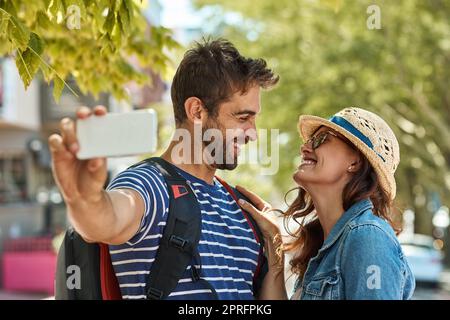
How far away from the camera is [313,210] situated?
319cm

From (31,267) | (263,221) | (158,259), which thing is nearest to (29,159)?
(31,267)

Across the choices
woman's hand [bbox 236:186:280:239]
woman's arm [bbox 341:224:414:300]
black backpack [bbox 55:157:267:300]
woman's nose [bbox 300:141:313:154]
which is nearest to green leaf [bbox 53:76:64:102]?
black backpack [bbox 55:157:267:300]

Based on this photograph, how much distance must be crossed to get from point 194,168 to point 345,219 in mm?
602

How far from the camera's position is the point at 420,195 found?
92.3 ft

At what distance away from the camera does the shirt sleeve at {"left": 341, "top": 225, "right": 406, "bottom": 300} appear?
2.39 m

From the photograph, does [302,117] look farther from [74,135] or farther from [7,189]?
[7,189]

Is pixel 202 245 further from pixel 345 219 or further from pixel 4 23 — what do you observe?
pixel 4 23

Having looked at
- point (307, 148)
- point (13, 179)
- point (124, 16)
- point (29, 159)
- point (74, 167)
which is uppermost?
point (29, 159)

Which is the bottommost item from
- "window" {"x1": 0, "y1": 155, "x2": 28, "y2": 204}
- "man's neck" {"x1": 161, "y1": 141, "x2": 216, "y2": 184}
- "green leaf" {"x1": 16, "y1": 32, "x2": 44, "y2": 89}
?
"man's neck" {"x1": 161, "y1": 141, "x2": 216, "y2": 184}

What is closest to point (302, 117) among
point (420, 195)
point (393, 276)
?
point (393, 276)

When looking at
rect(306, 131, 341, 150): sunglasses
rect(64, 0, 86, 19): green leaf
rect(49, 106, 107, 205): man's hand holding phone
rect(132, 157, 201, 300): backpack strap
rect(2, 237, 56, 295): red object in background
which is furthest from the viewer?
rect(2, 237, 56, 295): red object in background

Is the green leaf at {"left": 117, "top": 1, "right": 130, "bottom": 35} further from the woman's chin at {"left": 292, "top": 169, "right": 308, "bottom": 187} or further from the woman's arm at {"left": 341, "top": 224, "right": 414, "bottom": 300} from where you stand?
the woman's arm at {"left": 341, "top": 224, "right": 414, "bottom": 300}

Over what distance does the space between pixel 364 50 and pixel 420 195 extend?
14912 mm

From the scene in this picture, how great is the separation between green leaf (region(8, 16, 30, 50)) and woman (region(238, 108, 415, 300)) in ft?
3.60
